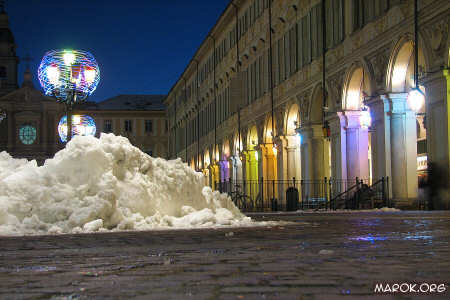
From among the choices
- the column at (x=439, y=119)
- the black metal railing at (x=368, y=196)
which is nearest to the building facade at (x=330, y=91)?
the column at (x=439, y=119)

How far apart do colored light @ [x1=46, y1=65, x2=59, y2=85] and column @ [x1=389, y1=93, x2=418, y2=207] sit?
461 inches

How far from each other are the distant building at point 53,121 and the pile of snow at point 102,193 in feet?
295

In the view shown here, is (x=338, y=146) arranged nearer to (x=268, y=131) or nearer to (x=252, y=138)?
(x=268, y=131)

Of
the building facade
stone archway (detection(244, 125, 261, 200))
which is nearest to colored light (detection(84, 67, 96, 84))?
the building facade

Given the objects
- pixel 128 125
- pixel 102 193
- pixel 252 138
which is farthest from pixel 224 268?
pixel 128 125

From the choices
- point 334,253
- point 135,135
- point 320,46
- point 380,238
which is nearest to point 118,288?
point 334,253

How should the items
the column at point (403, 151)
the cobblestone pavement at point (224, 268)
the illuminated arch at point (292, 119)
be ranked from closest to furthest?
1. the cobblestone pavement at point (224, 268)
2. the column at point (403, 151)
3. the illuminated arch at point (292, 119)

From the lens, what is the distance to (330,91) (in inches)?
1160

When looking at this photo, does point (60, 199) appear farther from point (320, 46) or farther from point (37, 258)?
point (320, 46)

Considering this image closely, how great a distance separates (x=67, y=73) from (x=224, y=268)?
42.9 feet

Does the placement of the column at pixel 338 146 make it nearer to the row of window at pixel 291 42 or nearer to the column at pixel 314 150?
the column at pixel 314 150

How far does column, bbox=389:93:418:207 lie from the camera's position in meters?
23.5

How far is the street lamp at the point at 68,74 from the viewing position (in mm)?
17078

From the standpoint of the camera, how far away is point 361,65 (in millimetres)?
26219
